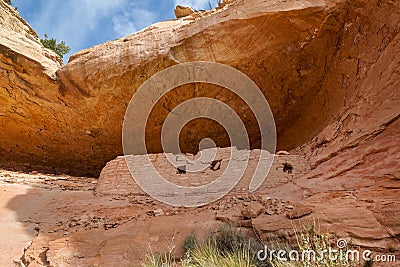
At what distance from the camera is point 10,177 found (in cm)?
601

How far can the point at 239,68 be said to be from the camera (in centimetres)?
650

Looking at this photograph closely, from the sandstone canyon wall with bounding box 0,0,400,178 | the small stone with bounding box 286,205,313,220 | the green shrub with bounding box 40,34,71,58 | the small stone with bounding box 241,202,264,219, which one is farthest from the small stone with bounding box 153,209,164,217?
the green shrub with bounding box 40,34,71,58

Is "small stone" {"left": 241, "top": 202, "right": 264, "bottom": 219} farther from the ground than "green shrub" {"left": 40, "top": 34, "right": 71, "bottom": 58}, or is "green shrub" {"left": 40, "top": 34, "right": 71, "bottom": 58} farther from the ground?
"green shrub" {"left": 40, "top": 34, "right": 71, "bottom": 58}

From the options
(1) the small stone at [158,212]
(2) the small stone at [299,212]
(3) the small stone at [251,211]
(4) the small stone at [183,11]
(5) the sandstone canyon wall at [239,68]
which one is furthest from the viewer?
(4) the small stone at [183,11]

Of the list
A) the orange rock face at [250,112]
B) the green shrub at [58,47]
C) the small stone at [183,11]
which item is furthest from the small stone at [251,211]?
the green shrub at [58,47]

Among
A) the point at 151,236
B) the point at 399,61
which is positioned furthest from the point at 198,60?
the point at 151,236

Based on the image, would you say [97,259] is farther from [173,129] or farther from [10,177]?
[173,129]

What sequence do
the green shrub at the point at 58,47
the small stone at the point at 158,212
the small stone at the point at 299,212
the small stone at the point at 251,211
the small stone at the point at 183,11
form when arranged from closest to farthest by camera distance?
1. the small stone at the point at 299,212
2. the small stone at the point at 251,211
3. the small stone at the point at 158,212
4. the small stone at the point at 183,11
5. the green shrub at the point at 58,47

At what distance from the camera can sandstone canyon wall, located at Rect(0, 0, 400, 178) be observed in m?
5.11

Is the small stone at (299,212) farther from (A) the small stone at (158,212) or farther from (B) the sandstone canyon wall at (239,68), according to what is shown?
(A) the small stone at (158,212)

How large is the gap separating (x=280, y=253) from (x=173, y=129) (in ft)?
17.4

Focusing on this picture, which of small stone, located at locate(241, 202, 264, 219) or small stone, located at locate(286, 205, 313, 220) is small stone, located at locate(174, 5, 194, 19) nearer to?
small stone, located at locate(241, 202, 264, 219)

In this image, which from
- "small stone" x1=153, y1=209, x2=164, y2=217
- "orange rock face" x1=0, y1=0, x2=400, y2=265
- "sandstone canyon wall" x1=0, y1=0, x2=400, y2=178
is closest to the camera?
"orange rock face" x1=0, y1=0, x2=400, y2=265

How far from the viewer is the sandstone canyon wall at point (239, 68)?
5.11m
